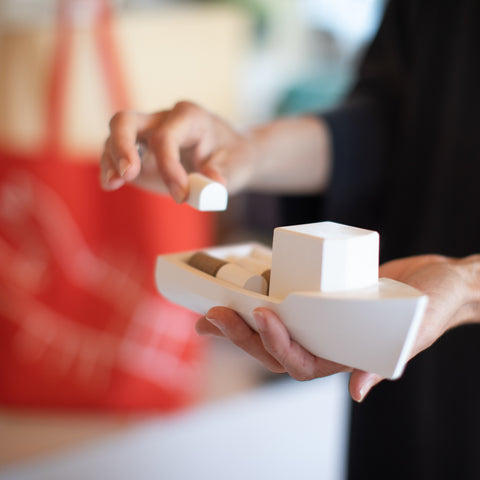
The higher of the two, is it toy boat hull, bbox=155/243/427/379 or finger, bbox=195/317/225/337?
toy boat hull, bbox=155/243/427/379

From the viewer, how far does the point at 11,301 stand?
0.54 m

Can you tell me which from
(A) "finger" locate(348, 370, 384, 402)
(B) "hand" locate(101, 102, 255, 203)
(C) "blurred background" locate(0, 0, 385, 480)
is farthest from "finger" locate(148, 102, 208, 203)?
(C) "blurred background" locate(0, 0, 385, 480)

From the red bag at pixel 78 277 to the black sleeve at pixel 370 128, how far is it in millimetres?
228

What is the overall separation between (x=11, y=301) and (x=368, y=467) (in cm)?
37

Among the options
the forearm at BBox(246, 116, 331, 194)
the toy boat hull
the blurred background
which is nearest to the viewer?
the toy boat hull

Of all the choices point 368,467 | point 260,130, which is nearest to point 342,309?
point 260,130

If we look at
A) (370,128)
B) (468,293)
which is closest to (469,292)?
(468,293)

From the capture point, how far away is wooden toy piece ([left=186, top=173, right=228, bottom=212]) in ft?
0.71

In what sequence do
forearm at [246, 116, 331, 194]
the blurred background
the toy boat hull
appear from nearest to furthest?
the toy boat hull
forearm at [246, 116, 331, 194]
the blurred background

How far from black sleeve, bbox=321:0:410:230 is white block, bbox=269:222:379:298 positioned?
19 cm

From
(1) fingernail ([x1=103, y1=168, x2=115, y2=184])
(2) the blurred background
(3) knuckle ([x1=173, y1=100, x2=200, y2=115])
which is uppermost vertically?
(3) knuckle ([x1=173, y1=100, x2=200, y2=115])

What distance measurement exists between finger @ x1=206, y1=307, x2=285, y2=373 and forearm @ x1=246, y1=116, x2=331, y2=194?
5.3 inches

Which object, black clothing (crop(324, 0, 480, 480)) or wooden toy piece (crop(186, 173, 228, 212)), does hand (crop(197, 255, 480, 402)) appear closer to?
wooden toy piece (crop(186, 173, 228, 212))

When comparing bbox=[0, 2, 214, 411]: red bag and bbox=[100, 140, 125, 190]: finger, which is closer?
bbox=[100, 140, 125, 190]: finger
